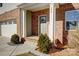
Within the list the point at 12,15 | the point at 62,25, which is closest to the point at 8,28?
the point at 12,15

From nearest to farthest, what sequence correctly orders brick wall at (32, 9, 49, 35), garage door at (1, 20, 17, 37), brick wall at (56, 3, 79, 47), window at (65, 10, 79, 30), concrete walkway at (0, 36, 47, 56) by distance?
concrete walkway at (0, 36, 47, 56), window at (65, 10, 79, 30), brick wall at (56, 3, 79, 47), brick wall at (32, 9, 49, 35), garage door at (1, 20, 17, 37)

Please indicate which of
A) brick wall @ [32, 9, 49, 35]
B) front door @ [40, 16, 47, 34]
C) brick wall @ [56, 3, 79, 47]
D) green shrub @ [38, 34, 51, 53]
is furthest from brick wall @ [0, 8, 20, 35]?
green shrub @ [38, 34, 51, 53]

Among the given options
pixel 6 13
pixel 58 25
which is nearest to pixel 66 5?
pixel 58 25

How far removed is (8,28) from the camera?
17266mm

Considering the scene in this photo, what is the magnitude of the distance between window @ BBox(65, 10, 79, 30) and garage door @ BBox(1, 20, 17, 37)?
609cm

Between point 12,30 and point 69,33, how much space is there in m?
7.05

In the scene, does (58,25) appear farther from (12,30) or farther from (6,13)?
(6,13)

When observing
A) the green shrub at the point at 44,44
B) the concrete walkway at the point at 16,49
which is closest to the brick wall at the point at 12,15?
the concrete walkway at the point at 16,49

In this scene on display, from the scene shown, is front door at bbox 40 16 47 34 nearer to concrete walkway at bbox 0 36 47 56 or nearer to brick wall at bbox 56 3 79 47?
concrete walkway at bbox 0 36 47 56

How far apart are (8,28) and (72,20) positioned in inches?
325

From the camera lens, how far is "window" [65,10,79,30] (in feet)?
37.6

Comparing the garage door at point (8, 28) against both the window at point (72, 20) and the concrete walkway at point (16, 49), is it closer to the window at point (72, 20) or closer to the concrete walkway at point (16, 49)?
the concrete walkway at point (16, 49)

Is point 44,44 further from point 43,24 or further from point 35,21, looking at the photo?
point 35,21

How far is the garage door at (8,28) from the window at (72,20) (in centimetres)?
609
